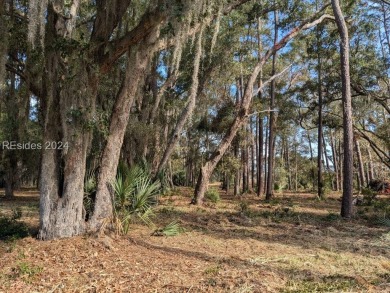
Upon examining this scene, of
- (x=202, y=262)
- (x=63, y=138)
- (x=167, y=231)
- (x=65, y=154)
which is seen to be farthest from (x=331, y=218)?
(x=63, y=138)

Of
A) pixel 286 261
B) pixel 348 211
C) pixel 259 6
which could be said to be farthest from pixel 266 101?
pixel 286 261

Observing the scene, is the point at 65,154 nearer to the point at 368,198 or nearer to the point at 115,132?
the point at 115,132

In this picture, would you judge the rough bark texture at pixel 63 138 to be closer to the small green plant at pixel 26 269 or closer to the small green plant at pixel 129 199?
the small green plant at pixel 129 199

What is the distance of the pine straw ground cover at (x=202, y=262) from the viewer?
3773 millimetres

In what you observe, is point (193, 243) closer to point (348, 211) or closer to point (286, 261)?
point (286, 261)

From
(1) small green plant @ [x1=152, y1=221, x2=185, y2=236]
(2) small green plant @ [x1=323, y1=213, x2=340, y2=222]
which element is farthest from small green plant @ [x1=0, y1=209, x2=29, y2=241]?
(2) small green plant @ [x1=323, y1=213, x2=340, y2=222]

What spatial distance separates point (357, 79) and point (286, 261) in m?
12.5

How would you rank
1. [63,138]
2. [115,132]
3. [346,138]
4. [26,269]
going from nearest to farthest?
[26,269] → [63,138] → [115,132] → [346,138]

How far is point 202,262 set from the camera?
470cm

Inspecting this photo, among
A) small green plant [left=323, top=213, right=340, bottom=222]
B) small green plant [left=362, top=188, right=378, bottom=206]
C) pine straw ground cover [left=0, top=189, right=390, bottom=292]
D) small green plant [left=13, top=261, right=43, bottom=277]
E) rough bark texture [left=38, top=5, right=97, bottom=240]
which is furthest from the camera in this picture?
small green plant [left=362, top=188, right=378, bottom=206]

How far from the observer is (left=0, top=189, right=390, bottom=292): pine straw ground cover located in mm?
3773

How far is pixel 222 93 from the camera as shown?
18359 mm

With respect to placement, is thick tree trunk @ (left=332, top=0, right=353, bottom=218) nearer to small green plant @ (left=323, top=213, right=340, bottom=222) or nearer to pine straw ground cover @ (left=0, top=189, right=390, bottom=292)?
small green plant @ (left=323, top=213, right=340, bottom=222)

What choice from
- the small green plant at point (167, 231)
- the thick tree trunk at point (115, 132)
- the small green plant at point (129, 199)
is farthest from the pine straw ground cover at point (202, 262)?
the thick tree trunk at point (115, 132)
